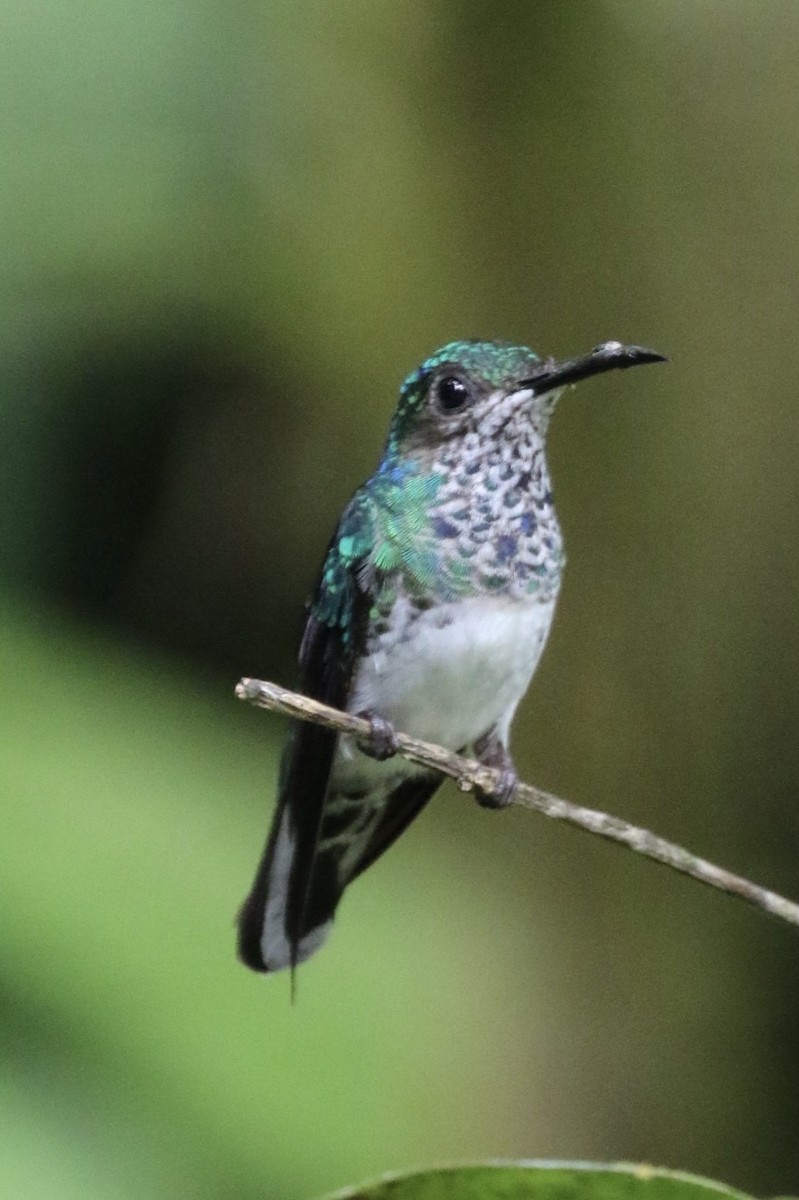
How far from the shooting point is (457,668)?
→ 96cm

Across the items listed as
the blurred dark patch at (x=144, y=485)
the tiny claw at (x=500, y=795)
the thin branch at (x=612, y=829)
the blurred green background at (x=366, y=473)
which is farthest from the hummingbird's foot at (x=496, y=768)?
the blurred dark patch at (x=144, y=485)

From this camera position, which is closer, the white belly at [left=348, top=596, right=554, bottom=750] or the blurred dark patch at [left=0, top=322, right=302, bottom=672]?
the white belly at [left=348, top=596, right=554, bottom=750]

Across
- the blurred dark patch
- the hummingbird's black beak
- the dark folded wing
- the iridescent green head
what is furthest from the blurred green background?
the hummingbird's black beak

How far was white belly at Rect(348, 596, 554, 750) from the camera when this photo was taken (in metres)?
0.94

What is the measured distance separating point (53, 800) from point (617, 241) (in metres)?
1.02

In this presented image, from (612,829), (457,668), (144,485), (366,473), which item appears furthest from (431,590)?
(144,485)

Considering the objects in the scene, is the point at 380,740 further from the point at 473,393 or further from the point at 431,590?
the point at 473,393

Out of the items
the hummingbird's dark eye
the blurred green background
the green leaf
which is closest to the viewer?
the green leaf

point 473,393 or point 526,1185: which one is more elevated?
point 473,393

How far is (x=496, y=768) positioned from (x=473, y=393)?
290 millimetres

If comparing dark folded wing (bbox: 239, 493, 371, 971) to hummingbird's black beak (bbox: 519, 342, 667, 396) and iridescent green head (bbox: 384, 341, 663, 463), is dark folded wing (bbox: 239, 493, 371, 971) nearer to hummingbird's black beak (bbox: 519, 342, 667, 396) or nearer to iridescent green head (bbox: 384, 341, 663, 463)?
iridescent green head (bbox: 384, 341, 663, 463)

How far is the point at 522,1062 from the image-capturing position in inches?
69.6

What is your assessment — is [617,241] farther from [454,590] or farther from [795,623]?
[454,590]

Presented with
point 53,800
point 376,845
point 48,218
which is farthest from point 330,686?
point 48,218
